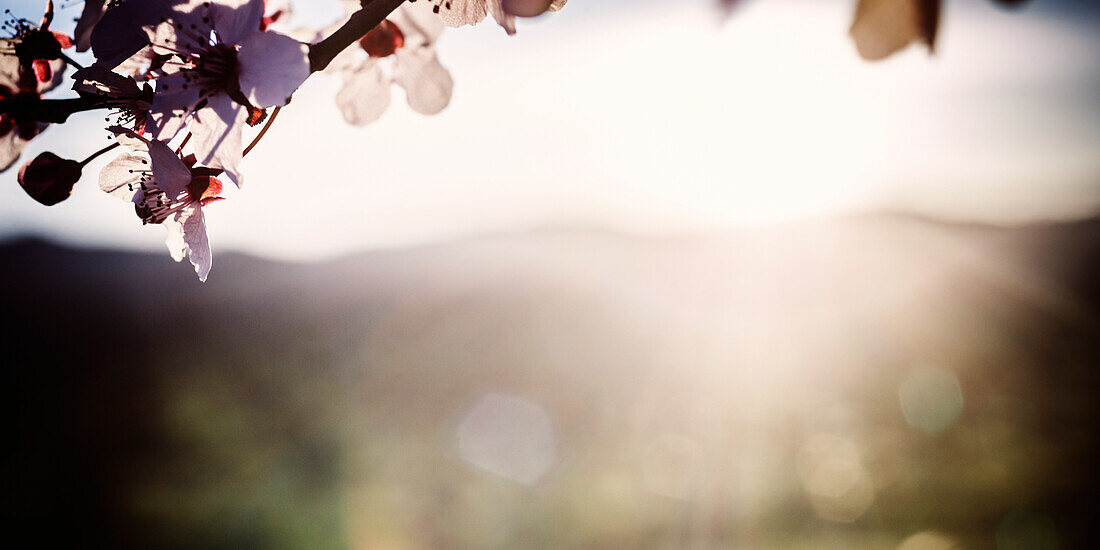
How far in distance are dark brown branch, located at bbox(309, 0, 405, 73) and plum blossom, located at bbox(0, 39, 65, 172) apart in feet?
1.10

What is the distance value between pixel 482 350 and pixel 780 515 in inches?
142

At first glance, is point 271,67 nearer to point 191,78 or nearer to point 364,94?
point 191,78

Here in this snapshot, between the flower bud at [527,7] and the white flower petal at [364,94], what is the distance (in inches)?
9.4

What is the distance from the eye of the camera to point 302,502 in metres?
4.63

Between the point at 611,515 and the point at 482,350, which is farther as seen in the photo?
the point at 482,350

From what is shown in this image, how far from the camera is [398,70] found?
0.74 m

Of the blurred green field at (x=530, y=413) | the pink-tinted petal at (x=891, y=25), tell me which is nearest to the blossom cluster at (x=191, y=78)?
the pink-tinted petal at (x=891, y=25)

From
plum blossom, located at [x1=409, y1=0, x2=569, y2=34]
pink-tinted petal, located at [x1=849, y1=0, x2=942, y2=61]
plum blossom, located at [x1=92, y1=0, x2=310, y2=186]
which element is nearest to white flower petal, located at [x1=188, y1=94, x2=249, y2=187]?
plum blossom, located at [x1=92, y1=0, x2=310, y2=186]

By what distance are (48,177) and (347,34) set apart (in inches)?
16.2

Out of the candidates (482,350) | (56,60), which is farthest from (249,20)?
(482,350)

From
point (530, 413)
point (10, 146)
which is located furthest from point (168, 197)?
point (530, 413)

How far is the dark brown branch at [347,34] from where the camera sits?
19.2 inches

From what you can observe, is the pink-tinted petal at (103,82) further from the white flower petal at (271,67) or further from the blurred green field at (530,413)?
the blurred green field at (530,413)

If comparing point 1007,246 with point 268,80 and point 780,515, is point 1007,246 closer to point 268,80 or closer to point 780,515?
point 780,515
